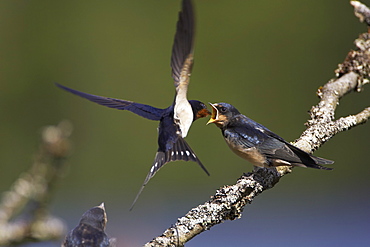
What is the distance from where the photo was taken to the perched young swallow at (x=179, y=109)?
1543mm

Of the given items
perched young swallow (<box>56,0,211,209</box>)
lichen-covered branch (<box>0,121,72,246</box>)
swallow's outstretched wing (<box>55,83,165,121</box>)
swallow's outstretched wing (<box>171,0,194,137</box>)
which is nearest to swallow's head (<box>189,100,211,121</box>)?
perched young swallow (<box>56,0,211,209</box>)

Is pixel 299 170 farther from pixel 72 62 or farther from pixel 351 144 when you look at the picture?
pixel 72 62

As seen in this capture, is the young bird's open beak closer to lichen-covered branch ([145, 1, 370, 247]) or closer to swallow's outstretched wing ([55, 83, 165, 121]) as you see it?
swallow's outstretched wing ([55, 83, 165, 121])

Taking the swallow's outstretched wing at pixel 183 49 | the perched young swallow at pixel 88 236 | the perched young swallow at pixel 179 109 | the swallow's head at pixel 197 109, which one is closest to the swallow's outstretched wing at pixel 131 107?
the perched young swallow at pixel 179 109

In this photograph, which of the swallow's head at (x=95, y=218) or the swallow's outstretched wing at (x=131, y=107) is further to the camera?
the swallow's outstretched wing at (x=131, y=107)

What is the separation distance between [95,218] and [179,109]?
55 cm

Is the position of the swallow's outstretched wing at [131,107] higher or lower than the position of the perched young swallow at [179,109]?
higher

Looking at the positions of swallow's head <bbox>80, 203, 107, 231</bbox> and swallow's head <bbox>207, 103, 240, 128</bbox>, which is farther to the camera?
swallow's head <bbox>207, 103, 240, 128</bbox>

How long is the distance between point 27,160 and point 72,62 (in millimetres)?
824

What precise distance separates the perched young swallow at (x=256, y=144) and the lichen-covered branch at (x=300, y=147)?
0.06 metres

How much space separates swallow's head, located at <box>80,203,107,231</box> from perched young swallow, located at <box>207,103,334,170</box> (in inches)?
23.4

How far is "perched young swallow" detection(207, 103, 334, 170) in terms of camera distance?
173cm

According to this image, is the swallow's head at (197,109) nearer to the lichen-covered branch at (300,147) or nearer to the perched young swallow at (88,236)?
the lichen-covered branch at (300,147)

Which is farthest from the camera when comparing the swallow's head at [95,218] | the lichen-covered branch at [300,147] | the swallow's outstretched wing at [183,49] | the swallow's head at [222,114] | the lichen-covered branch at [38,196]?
the swallow's head at [222,114]
